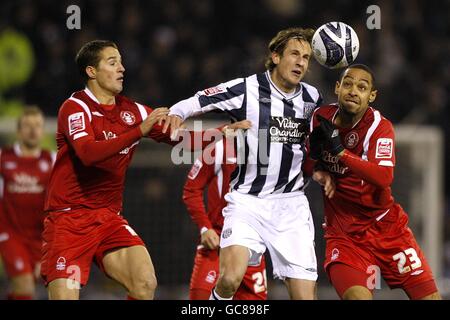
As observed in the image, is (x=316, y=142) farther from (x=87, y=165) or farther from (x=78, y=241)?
(x=78, y=241)

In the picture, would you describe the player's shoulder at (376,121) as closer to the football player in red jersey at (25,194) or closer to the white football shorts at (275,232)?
the white football shorts at (275,232)

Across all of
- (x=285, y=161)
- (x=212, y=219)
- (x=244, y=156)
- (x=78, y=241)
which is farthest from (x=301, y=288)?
(x=78, y=241)

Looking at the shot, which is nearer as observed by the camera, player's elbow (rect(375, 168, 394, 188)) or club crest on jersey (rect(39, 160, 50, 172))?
player's elbow (rect(375, 168, 394, 188))

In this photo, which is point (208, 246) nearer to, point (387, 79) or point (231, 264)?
point (231, 264)

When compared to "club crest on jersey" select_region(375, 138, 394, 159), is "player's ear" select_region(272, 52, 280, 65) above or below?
above

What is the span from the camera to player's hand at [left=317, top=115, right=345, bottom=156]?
655 cm

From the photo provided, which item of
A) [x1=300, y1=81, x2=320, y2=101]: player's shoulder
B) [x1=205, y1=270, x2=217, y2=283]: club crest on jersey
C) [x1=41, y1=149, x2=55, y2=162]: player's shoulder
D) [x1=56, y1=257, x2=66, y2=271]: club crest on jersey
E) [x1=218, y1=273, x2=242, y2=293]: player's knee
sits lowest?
[x1=205, y1=270, x2=217, y2=283]: club crest on jersey

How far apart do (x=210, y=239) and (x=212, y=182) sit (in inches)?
21.6

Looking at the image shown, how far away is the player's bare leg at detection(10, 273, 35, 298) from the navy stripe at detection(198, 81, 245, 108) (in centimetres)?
322

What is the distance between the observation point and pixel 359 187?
6.88m

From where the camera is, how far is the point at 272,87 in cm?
700

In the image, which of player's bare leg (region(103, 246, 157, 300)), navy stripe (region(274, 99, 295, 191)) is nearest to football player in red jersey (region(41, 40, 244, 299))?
player's bare leg (region(103, 246, 157, 300))

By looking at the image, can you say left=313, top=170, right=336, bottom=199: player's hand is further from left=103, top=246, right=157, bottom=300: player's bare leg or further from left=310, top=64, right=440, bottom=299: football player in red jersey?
left=103, top=246, right=157, bottom=300: player's bare leg
